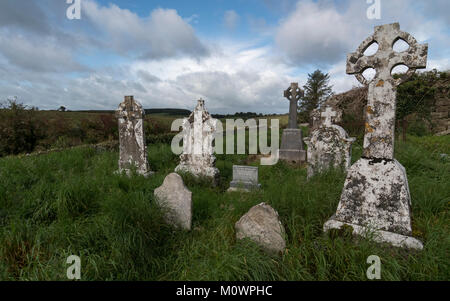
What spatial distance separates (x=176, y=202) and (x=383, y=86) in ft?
10.2

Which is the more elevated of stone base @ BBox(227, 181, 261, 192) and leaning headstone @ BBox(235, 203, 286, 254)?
stone base @ BBox(227, 181, 261, 192)

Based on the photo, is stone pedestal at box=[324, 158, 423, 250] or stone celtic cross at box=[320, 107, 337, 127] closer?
stone pedestal at box=[324, 158, 423, 250]

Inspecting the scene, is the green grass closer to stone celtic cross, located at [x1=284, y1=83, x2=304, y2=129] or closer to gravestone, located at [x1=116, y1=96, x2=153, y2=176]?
gravestone, located at [x1=116, y1=96, x2=153, y2=176]

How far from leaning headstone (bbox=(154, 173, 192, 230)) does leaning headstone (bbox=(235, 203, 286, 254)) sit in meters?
0.98

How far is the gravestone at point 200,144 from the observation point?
19.0 ft

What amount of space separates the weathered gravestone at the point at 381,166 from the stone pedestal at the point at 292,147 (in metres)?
6.68

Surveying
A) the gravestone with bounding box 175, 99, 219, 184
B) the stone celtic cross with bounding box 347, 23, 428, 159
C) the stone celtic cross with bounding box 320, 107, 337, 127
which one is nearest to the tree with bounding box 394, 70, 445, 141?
the stone celtic cross with bounding box 320, 107, 337, 127

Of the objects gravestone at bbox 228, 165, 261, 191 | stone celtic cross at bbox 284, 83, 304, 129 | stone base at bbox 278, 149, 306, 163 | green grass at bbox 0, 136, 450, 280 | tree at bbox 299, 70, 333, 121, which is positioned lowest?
green grass at bbox 0, 136, 450, 280

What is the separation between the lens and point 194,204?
12.5 ft

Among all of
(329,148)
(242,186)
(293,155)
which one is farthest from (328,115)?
(293,155)

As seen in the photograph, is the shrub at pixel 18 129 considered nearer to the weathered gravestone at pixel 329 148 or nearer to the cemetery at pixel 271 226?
the cemetery at pixel 271 226

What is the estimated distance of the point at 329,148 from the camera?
218 inches

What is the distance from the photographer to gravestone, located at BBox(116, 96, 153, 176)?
5930mm

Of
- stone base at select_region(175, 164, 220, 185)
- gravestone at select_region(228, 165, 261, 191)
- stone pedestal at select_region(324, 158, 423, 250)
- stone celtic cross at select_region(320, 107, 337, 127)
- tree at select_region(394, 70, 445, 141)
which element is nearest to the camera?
stone pedestal at select_region(324, 158, 423, 250)
